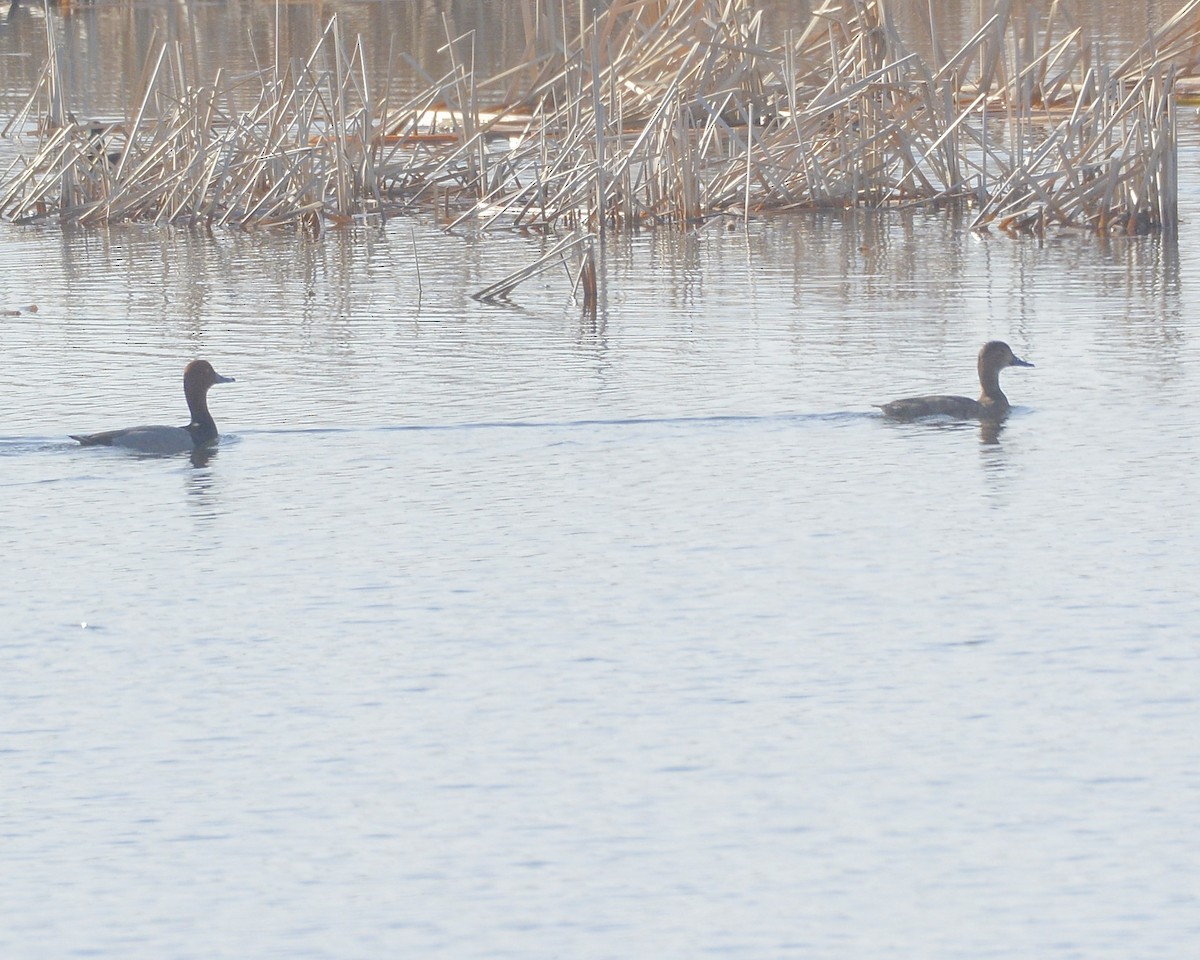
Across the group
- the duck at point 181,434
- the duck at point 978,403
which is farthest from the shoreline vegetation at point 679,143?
the duck at point 181,434

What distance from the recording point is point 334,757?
8430mm

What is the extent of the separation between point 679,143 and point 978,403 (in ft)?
28.7

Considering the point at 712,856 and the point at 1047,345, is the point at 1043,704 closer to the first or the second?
the point at 712,856

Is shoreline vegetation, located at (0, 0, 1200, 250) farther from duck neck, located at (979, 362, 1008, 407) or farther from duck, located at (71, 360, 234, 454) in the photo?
duck, located at (71, 360, 234, 454)

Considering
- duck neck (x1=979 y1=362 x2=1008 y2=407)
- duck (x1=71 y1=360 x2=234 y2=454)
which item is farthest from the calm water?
duck neck (x1=979 y1=362 x2=1008 y2=407)

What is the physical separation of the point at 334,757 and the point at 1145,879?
114 inches

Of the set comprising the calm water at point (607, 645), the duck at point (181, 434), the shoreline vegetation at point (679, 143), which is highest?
the shoreline vegetation at point (679, 143)

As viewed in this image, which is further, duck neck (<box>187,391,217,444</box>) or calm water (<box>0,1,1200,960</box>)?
duck neck (<box>187,391,217,444</box>)

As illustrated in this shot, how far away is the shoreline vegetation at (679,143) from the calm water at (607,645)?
425 centimetres

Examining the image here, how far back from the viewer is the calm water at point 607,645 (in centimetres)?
718

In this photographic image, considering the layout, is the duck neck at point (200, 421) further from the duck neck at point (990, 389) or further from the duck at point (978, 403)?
the duck neck at point (990, 389)

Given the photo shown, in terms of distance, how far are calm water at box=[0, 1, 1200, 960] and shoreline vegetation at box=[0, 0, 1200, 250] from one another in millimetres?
4246

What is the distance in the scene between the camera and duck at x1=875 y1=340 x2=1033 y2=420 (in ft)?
45.8

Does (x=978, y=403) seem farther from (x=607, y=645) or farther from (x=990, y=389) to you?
(x=607, y=645)
